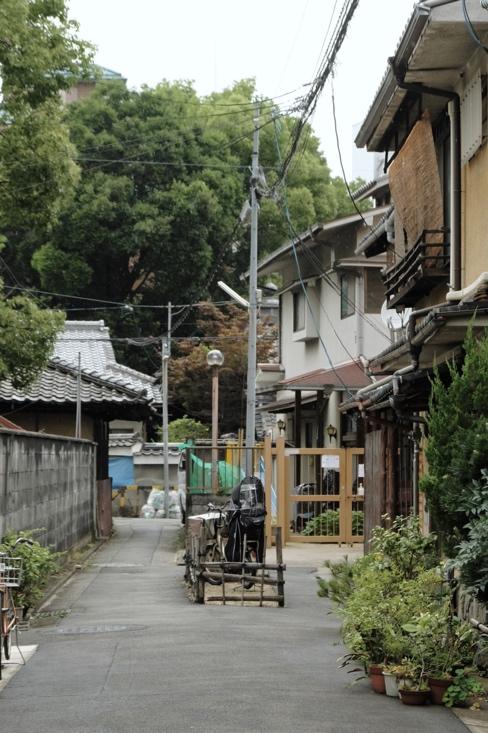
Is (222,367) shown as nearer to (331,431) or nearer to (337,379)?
(331,431)

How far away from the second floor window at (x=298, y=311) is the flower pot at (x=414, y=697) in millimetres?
26572

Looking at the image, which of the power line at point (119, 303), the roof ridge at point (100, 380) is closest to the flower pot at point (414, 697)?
the roof ridge at point (100, 380)

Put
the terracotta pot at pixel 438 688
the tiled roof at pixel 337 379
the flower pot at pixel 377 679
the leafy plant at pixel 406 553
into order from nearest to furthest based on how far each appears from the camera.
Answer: the terracotta pot at pixel 438 688 → the flower pot at pixel 377 679 → the leafy plant at pixel 406 553 → the tiled roof at pixel 337 379

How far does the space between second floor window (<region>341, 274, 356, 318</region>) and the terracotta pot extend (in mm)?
22189

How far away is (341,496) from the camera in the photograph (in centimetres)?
2777

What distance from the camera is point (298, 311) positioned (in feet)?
119

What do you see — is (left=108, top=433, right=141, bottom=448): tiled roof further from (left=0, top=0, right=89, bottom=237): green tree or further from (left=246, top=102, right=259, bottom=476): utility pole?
(left=0, top=0, right=89, bottom=237): green tree

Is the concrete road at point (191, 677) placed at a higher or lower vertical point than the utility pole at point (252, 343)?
lower

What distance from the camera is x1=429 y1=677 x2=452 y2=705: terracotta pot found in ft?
29.8

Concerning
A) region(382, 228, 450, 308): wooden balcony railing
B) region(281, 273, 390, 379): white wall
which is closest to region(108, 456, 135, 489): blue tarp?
region(281, 273, 390, 379): white wall

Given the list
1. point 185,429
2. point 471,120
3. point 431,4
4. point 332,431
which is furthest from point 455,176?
point 185,429

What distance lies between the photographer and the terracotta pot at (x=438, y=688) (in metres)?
9.09

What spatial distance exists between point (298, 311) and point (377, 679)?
2721 cm

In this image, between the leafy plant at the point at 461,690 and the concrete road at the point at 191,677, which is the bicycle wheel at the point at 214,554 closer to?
the concrete road at the point at 191,677
